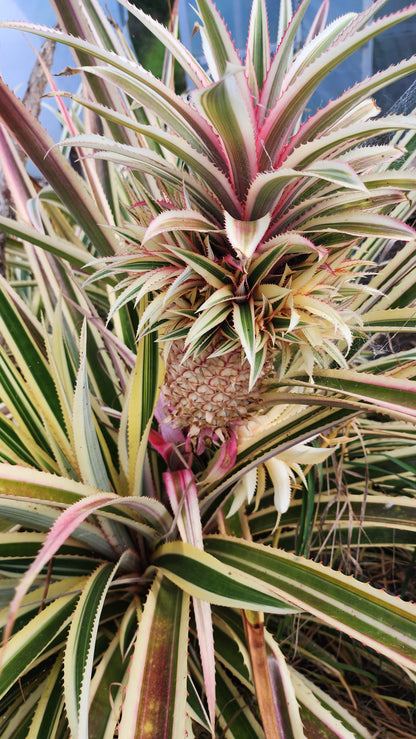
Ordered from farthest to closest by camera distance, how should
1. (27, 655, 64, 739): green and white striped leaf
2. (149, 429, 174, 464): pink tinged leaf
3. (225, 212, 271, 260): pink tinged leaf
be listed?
(149, 429, 174, 464): pink tinged leaf
(27, 655, 64, 739): green and white striped leaf
(225, 212, 271, 260): pink tinged leaf

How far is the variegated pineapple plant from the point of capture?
37 centimetres

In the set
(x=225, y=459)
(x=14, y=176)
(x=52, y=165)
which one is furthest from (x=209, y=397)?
(x=14, y=176)

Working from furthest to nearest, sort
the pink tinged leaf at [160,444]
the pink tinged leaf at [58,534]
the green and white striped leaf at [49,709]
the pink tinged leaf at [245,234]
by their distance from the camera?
the pink tinged leaf at [160,444] → the green and white striped leaf at [49,709] → the pink tinged leaf at [245,234] → the pink tinged leaf at [58,534]

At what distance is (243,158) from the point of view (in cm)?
38

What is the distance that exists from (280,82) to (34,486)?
42 centimetres

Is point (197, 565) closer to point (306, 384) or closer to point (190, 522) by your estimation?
point (190, 522)

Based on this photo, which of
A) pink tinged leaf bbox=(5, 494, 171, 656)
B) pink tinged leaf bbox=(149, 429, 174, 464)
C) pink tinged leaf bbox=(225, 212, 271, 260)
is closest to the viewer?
pink tinged leaf bbox=(5, 494, 171, 656)

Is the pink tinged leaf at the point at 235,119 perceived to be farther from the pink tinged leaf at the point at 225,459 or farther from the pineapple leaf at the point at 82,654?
the pineapple leaf at the point at 82,654

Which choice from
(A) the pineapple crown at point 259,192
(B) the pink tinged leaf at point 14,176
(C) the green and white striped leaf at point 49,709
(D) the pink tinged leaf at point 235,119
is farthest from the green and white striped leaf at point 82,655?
(B) the pink tinged leaf at point 14,176

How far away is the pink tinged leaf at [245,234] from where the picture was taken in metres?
0.34

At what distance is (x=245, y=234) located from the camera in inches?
14.4

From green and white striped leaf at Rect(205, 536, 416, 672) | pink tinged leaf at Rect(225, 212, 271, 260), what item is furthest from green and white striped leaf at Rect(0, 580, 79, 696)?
pink tinged leaf at Rect(225, 212, 271, 260)

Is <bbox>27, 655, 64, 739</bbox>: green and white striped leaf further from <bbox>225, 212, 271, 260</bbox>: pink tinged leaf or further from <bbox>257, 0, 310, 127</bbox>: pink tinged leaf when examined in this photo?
<bbox>257, 0, 310, 127</bbox>: pink tinged leaf

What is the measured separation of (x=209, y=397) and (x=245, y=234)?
18 cm
